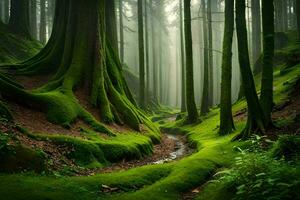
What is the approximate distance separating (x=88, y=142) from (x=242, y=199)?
6751 mm

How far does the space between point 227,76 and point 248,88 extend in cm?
602

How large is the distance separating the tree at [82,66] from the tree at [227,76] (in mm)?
4182

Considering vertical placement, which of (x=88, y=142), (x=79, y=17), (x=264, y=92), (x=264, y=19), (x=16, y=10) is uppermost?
(x=16, y=10)

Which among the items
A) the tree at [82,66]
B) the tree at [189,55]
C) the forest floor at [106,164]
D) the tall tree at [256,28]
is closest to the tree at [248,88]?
the forest floor at [106,164]

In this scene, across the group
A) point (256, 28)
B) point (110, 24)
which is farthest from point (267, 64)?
point (256, 28)

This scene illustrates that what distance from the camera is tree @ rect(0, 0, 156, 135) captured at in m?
16.5

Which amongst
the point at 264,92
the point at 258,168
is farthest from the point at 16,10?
the point at 258,168

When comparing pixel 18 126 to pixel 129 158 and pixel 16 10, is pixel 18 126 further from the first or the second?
pixel 16 10

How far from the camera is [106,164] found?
1263cm

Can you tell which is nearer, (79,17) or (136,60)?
(79,17)

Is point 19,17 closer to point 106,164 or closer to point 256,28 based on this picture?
point 106,164

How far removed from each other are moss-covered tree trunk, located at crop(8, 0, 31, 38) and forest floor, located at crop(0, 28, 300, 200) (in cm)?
1242

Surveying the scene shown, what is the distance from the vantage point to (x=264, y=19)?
538 inches

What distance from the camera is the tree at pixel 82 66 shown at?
1652 cm
